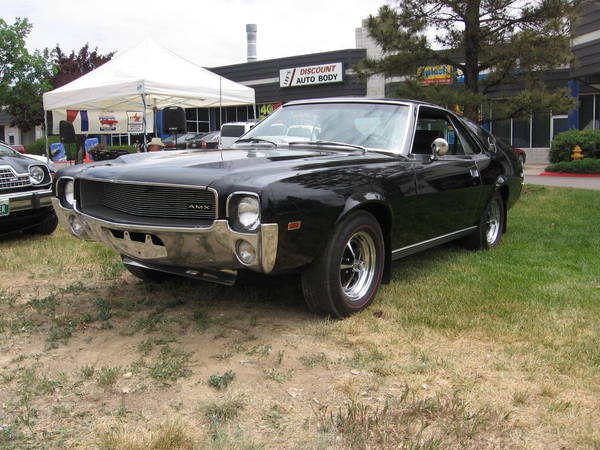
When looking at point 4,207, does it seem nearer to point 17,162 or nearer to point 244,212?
point 17,162

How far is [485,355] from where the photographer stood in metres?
3.22

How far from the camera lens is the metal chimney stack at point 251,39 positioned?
4291cm

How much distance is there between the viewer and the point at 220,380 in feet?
9.38

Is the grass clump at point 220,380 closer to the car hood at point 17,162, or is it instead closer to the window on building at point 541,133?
the car hood at point 17,162

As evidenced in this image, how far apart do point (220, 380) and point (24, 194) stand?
4.30m

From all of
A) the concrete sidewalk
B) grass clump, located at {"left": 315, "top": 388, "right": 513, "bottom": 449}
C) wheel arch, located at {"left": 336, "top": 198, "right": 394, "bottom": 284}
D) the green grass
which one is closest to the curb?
the concrete sidewalk

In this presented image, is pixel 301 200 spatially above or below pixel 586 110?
below

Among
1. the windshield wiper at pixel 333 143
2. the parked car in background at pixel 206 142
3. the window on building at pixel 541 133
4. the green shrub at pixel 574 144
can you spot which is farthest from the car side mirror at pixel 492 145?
the window on building at pixel 541 133

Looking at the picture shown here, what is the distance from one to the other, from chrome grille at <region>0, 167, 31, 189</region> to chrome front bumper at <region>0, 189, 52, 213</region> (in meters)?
0.09

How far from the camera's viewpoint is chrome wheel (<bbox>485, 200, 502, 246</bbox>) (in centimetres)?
610

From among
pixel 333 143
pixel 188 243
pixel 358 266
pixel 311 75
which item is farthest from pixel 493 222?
pixel 311 75

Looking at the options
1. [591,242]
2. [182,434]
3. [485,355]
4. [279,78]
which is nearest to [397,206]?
[485,355]

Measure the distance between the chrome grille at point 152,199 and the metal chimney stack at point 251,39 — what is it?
40.9 m

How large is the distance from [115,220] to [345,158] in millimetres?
1561
